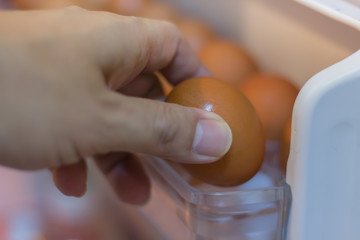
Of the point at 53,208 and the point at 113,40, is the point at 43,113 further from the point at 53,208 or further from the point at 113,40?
the point at 53,208

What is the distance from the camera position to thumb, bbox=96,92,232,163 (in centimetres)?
53

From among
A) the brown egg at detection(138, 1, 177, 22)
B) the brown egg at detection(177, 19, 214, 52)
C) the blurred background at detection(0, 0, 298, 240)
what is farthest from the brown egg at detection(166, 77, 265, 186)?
the brown egg at detection(138, 1, 177, 22)

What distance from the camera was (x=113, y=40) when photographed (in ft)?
1.85

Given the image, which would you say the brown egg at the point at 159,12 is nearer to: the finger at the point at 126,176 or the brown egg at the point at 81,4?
the brown egg at the point at 81,4

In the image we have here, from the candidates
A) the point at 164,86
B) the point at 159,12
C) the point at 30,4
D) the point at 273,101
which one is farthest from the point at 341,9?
the point at 30,4

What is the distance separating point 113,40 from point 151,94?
0.31 metres

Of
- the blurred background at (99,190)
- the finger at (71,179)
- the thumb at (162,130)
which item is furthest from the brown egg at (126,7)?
the thumb at (162,130)

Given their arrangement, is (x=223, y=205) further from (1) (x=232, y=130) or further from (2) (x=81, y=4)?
(2) (x=81, y=4)

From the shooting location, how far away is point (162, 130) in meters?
0.55

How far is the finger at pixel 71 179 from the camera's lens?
778mm

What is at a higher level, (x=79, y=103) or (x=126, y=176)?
(x=79, y=103)

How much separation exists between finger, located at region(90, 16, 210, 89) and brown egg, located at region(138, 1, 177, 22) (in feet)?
1.50

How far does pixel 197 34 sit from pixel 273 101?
383 millimetres

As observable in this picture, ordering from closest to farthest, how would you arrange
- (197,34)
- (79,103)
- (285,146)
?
(79,103)
(285,146)
(197,34)
